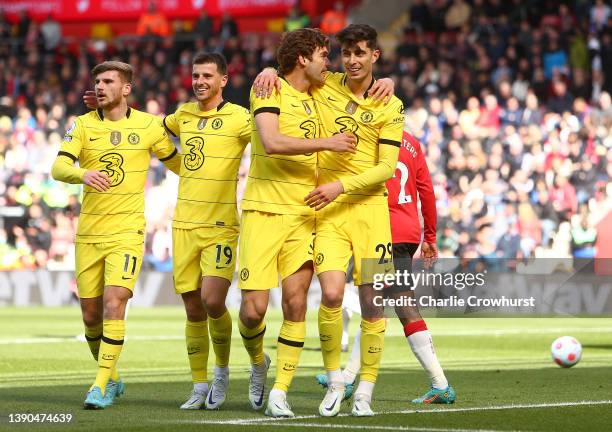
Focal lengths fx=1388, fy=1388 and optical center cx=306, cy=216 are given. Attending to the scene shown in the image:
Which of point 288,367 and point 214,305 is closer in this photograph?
point 288,367

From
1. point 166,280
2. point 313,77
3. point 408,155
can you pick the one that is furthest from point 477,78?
point 313,77

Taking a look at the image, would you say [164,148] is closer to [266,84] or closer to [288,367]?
[266,84]

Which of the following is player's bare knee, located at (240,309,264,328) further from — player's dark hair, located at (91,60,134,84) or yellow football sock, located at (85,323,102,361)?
player's dark hair, located at (91,60,134,84)

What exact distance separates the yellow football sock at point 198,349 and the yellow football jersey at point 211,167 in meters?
0.75

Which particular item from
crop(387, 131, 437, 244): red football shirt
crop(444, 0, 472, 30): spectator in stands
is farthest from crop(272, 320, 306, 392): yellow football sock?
crop(444, 0, 472, 30): spectator in stands

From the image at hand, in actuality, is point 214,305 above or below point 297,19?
below

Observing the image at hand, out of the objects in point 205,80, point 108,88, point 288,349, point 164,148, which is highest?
point 205,80

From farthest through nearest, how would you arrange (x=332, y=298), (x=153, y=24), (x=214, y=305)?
(x=153, y=24), (x=214, y=305), (x=332, y=298)

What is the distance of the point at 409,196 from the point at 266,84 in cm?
215

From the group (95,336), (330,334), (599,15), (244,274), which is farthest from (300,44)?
(599,15)

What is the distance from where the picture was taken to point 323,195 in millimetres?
8609

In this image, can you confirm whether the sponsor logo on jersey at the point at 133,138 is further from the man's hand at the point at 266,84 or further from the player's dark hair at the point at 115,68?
the man's hand at the point at 266,84

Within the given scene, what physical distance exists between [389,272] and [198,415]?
156 cm

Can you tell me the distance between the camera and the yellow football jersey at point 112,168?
32.6 ft
